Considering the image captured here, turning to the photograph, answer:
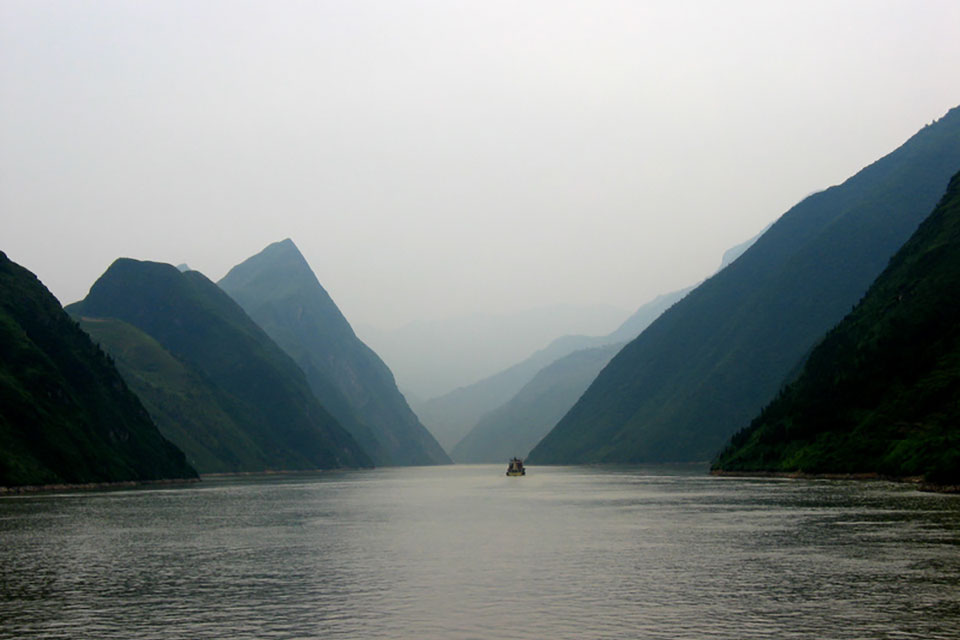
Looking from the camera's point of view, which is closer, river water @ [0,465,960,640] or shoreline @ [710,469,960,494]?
river water @ [0,465,960,640]

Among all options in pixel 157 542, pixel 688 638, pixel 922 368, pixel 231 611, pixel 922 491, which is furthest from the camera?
pixel 922 368

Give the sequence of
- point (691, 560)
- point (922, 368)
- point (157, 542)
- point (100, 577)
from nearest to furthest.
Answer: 1. point (100, 577)
2. point (691, 560)
3. point (157, 542)
4. point (922, 368)

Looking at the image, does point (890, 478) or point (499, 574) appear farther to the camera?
point (890, 478)

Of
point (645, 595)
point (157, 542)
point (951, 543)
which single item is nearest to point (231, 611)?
point (645, 595)

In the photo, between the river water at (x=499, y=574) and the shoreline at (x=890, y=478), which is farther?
the shoreline at (x=890, y=478)

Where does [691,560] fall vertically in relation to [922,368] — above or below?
below

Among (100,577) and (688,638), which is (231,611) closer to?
(100,577)

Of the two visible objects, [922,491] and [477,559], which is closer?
[477,559]

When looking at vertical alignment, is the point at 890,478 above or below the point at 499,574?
above
